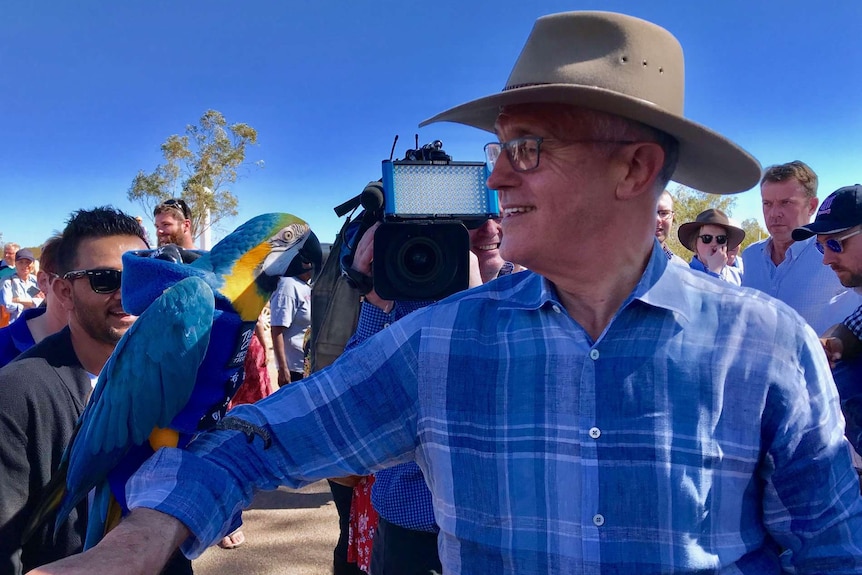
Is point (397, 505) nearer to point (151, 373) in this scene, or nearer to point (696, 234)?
point (151, 373)

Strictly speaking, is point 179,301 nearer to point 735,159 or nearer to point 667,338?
point 667,338

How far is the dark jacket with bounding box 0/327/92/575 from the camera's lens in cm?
171

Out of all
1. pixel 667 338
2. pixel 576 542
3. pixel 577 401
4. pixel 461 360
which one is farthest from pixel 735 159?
pixel 576 542

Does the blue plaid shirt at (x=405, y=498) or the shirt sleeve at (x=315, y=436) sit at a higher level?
the shirt sleeve at (x=315, y=436)

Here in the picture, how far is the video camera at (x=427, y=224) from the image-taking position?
1.60 m

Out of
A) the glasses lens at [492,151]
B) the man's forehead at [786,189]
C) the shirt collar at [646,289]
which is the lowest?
the shirt collar at [646,289]

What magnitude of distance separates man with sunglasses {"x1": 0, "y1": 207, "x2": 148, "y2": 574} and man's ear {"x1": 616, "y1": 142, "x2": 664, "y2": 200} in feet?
6.22

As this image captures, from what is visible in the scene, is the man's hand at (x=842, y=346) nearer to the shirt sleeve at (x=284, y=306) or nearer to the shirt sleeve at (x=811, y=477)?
the shirt sleeve at (x=811, y=477)

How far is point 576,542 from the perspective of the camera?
104 centimetres

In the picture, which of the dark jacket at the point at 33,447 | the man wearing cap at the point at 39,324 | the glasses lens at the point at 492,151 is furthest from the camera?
the man wearing cap at the point at 39,324

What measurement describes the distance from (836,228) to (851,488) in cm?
221

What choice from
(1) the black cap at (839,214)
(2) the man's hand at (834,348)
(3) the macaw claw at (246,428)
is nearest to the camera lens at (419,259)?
(3) the macaw claw at (246,428)

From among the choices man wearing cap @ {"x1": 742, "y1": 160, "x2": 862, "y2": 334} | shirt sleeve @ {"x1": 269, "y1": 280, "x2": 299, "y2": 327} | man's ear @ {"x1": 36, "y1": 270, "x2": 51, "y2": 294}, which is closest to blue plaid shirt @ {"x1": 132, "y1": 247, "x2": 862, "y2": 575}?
man's ear @ {"x1": 36, "y1": 270, "x2": 51, "y2": 294}

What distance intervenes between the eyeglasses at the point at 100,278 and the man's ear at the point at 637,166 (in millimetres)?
1928
